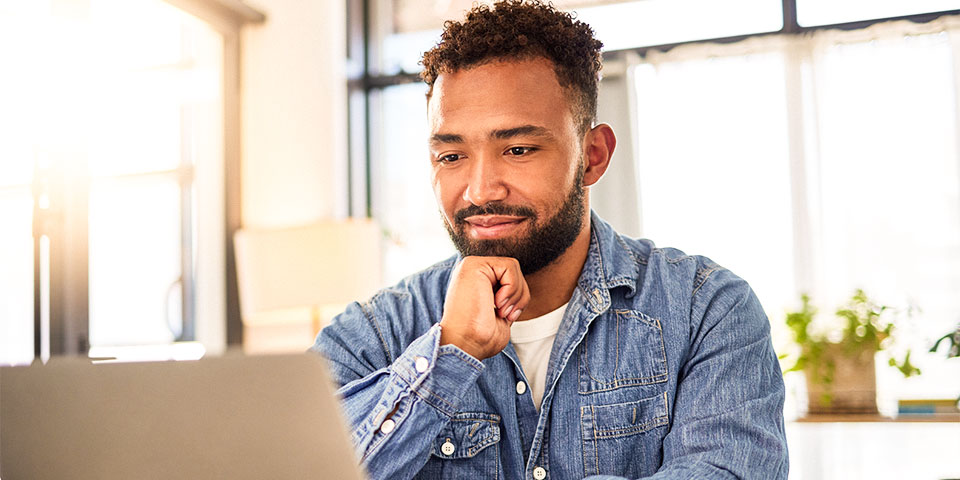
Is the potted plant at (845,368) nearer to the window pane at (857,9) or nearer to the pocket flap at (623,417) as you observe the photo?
the pocket flap at (623,417)

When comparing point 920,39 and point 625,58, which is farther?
point 625,58

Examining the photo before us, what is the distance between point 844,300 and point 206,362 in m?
3.89

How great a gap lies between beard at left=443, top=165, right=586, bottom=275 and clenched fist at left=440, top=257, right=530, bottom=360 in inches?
2.2

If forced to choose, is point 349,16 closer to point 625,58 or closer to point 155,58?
point 155,58

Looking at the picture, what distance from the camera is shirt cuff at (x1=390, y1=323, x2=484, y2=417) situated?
3.85ft

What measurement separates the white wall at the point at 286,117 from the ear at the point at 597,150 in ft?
9.43

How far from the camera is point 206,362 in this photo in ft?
2.13

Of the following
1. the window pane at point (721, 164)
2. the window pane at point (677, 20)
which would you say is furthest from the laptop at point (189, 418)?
the window pane at point (677, 20)

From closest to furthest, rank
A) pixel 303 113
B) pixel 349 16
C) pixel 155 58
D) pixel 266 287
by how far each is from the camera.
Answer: pixel 266 287 < pixel 155 58 < pixel 303 113 < pixel 349 16

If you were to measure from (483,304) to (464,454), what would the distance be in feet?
0.83

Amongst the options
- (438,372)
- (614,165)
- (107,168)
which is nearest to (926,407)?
(614,165)

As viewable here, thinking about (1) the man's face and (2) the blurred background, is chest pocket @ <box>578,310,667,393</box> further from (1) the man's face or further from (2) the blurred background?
(2) the blurred background

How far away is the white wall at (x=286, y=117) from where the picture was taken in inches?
168

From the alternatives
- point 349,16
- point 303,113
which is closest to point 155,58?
point 303,113
